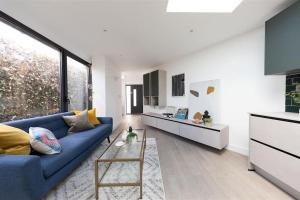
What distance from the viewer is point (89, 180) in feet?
6.51

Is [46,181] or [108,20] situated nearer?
[46,181]

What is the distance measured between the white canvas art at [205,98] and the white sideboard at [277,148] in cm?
123

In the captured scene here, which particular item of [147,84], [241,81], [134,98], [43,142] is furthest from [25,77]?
[134,98]

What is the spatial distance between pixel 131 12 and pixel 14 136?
2.10 metres

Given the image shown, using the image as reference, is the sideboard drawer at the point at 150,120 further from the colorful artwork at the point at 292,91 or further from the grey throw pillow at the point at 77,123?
the colorful artwork at the point at 292,91

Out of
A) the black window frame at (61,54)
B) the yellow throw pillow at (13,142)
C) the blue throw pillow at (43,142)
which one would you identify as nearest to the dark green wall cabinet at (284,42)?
the blue throw pillow at (43,142)

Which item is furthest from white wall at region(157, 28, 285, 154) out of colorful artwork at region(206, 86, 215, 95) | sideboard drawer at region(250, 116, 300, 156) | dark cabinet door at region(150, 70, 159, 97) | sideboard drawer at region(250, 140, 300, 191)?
dark cabinet door at region(150, 70, 159, 97)

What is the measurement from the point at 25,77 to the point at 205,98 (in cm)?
367

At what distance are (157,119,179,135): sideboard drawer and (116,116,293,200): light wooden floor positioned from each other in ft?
3.06

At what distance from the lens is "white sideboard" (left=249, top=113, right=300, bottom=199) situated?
162 centimetres

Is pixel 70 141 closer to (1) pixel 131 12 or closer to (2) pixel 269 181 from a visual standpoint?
(1) pixel 131 12

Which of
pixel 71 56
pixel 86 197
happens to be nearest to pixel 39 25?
pixel 71 56

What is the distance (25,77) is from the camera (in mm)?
2438

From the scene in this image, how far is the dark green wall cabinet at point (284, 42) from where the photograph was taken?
5.97ft
